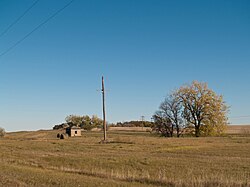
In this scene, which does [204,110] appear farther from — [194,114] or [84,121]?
[84,121]

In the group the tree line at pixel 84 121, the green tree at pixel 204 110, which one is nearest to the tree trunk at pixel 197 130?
the green tree at pixel 204 110

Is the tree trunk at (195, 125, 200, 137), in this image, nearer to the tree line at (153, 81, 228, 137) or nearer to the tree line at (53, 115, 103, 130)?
the tree line at (153, 81, 228, 137)

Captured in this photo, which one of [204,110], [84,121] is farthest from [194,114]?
[84,121]

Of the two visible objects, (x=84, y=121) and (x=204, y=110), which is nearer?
(x=204, y=110)

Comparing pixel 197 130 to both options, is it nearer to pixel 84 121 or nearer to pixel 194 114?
pixel 194 114

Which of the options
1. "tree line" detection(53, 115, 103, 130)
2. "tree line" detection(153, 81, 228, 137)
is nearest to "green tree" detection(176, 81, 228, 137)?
"tree line" detection(153, 81, 228, 137)

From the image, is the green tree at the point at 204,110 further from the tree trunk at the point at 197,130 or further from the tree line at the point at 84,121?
the tree line at the point at 84,121

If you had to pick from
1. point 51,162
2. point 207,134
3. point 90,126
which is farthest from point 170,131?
point 90,126

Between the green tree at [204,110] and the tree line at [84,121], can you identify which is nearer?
the green tree at [204,110]

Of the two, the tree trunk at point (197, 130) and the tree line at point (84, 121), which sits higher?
the tree line at point (84, 121)

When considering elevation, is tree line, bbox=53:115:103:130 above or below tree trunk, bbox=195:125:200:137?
above

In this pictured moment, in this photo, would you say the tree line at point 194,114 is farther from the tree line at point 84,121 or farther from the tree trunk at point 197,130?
the tree line at point 84,121

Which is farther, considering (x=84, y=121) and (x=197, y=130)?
(x=84, y=121)

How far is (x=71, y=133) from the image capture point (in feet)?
345
